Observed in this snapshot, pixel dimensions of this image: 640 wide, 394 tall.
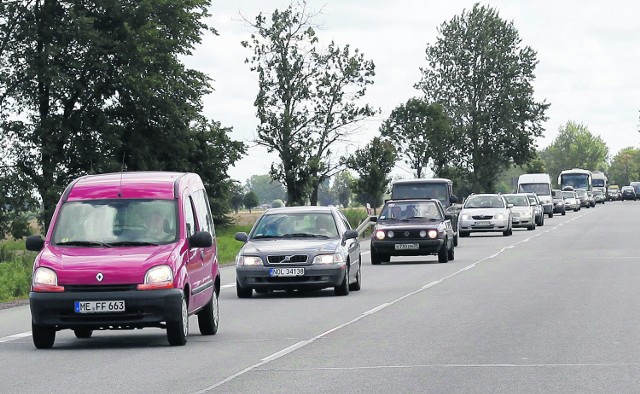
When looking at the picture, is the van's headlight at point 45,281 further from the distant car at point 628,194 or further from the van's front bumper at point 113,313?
the distant car at point 628,194

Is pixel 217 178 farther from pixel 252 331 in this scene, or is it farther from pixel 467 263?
pixel 252 331

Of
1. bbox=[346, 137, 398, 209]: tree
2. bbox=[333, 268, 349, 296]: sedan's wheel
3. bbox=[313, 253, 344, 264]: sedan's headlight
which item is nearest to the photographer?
bbox=[313, 253, 344, 264]: sedan's headlight

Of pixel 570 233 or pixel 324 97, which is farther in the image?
pixel 324 97

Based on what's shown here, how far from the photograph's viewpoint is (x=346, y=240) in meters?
22.5

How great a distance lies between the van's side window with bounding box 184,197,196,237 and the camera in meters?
15.3

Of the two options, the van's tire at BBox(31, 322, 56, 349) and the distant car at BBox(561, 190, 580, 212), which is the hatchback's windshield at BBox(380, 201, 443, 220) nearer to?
the van's tire at BBox(31, 322, 56, 349)

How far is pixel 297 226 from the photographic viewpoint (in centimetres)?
2277

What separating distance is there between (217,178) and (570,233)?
19.9 metres

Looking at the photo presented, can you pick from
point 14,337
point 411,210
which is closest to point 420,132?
point 411,210

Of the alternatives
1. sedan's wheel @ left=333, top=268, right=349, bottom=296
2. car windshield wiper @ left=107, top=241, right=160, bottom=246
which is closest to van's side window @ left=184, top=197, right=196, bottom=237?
car windshield wiper @ left=107, top=241, right=160, bottom=246

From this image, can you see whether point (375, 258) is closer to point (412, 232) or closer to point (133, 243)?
point (412, 232)

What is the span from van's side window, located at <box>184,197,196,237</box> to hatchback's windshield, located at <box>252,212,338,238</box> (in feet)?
22.2

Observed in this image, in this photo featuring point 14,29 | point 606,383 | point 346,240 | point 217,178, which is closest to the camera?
point 606,383

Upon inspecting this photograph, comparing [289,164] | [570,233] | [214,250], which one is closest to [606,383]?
[214,250]
